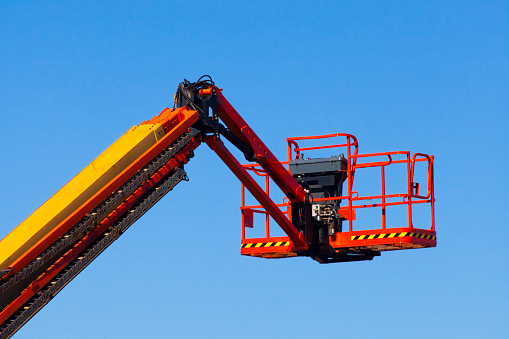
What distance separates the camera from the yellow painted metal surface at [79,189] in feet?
48.7

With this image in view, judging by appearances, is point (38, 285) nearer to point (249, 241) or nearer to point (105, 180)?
point (105, 180)

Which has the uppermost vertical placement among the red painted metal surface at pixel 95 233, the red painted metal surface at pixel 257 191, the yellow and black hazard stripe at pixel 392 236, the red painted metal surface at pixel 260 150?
the red painted metal surface at pixel 260 150

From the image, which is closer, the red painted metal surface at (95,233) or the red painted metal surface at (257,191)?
the red painted metal surface at (95,233)

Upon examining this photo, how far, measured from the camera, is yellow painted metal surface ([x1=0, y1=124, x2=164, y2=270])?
1484 centimetres

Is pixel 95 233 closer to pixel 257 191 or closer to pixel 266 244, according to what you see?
pixel 257 191

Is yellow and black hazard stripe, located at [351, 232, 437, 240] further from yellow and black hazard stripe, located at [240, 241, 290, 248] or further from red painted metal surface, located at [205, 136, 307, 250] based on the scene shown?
yellow and black hazard stripe, located at [240, 241, 290, 248]

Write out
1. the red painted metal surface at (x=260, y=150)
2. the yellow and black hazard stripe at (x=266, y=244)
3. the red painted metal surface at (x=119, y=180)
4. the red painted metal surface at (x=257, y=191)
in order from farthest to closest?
1. the yellow and black hazard stripe at (x=266, y=244)
2. the red painted metal surface at (x=260, y=150)
3. the red painted metal surface at (x=257, y=191)
4. the red painted metal surface at (x=119, y=180)

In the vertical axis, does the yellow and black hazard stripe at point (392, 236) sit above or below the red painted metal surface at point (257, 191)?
below

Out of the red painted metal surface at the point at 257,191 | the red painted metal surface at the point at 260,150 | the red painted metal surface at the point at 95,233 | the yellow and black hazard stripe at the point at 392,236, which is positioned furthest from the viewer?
the yellow and black hazard stripe at the point at 392,236

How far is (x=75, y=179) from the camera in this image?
1605 cm

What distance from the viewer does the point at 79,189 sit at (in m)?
15.7

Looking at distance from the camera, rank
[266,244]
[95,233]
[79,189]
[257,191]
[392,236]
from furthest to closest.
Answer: [266,244] < [392,236] < [257,191] < [95,233] < [79,189]

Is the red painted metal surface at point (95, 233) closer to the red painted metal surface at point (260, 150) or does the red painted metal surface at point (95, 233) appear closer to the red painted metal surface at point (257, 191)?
the red painted metal surface at point (257, 191)

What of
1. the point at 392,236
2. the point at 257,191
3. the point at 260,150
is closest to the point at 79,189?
the point at 257,191
